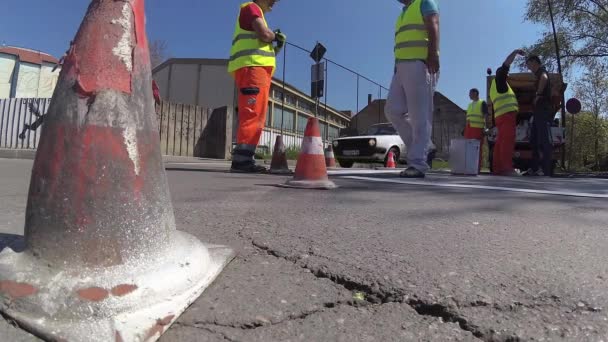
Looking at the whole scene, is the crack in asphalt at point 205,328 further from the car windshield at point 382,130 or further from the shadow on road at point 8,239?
the car windshield at point 382,130

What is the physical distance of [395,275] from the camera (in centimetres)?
128

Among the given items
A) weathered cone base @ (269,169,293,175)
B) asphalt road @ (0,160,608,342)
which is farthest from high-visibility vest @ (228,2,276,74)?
asphalt road @ (0,160,608,342)

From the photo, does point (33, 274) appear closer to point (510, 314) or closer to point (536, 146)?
point (510, 314)

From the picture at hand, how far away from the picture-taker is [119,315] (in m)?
0.90

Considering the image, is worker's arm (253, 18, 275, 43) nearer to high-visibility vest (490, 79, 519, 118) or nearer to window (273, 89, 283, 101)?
high-visibility vest (490, 79, 519, 118)

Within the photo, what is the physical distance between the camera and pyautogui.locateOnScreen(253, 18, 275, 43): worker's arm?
4812 millimetres

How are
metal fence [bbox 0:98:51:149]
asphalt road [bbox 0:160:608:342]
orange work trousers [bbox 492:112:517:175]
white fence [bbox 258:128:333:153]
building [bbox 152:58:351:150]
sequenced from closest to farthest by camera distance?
asphalt road [bbox 0:160:608:342] < orange work trousers [bbox 492:112:517:175] < metal fence [bbox 0:98:51:149] < white fence [bbox 258:128:333:153] < building [bbox 152:58:351:150]

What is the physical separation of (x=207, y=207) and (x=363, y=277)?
55.8 inches

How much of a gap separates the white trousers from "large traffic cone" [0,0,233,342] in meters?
4.18

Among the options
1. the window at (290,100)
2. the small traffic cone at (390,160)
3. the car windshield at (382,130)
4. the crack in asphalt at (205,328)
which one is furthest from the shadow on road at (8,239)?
the window at (290,100)

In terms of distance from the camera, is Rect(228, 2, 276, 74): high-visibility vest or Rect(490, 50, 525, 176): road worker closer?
Rect(228, 2, 276, 74): high-visibility vest

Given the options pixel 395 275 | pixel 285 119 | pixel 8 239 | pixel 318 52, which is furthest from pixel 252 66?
pixel 285 119

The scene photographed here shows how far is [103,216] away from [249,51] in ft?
13.8

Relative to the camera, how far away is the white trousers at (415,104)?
16.4 feet
